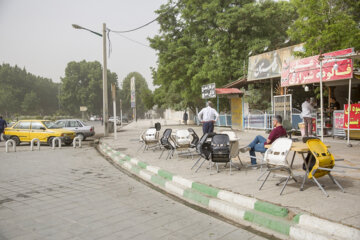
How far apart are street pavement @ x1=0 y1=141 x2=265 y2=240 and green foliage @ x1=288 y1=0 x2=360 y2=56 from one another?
430 inches

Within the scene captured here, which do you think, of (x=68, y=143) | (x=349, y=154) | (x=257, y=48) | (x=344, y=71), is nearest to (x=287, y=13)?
(x=257, y=48)

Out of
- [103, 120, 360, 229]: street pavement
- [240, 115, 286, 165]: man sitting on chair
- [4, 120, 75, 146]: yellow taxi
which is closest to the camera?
[103, 120, 360, 229]: street pavement

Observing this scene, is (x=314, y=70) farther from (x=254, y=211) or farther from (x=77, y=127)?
(x=77, y=127)

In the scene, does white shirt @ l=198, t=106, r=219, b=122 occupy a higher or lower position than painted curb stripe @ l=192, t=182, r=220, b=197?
higher

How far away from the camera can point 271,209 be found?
429 cm

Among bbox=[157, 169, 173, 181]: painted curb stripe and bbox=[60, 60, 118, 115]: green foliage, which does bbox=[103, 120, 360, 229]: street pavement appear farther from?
bbox=[60, 60, 118, 115]: green foliage

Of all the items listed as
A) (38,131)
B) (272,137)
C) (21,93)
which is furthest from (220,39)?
(21,93)

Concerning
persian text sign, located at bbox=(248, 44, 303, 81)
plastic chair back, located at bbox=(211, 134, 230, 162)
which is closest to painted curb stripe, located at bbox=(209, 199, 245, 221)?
plastic chair back, located at bbox=(211, 134, 230, 162)

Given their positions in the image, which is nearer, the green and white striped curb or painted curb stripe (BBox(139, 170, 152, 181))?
the green and white striped curb

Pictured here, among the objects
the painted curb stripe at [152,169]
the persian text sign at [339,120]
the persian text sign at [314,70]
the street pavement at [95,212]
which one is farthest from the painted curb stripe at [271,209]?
the persian text sign at [339,120]

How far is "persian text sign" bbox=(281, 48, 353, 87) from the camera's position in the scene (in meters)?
12.0

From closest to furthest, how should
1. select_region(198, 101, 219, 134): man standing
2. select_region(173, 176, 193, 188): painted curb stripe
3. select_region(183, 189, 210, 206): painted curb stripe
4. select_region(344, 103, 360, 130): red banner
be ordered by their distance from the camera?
select_region(183, 189, 210, 206): painted curb stripe → select_region(173, 176, 193, 188): painted curb stripe → select_region(198, 101, 219, 134): man standing → select_region(344, 103, 360, 130): red banner

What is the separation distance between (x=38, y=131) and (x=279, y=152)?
14762 millimetres

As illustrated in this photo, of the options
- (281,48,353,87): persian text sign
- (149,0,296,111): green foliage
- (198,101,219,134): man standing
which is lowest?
(198,101,219,134): man standing
